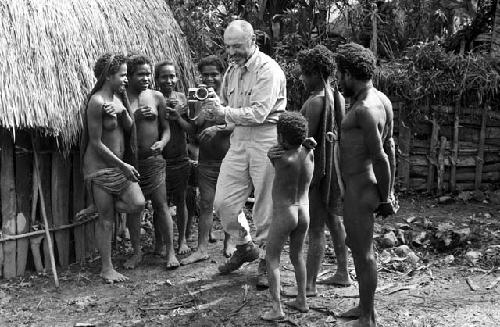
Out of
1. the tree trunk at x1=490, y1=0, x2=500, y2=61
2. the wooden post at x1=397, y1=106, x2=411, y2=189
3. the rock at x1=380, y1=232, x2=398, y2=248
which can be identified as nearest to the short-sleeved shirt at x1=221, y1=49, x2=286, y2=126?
the rock at x1=380, y1=232, x2=398, y2=248

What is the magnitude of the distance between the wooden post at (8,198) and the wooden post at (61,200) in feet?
1.24

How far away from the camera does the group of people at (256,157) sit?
4.22 m

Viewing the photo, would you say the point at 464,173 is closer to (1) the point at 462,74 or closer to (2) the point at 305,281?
(1) the point at 462,74

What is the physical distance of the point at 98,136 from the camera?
5.42m

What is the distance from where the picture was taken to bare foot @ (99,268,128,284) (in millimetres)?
5561

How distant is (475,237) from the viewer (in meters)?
6.65

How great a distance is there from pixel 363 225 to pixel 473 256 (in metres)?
2.32

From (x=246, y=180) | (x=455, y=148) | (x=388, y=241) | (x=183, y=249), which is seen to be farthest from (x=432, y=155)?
(x=246, y=180)

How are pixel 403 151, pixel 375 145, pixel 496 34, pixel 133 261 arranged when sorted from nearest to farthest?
pixel 375 145 < pixel 133 261 < pixel 403 151 < pixel 496 34

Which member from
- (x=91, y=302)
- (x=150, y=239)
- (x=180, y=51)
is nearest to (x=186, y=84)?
(x=180, y=51)

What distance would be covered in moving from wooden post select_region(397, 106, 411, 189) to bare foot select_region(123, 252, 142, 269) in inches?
172

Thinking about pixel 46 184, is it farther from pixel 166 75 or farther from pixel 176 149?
pixel 166 75

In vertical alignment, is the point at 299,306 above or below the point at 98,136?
below

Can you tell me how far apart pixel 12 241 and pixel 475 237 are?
439 centimetres
